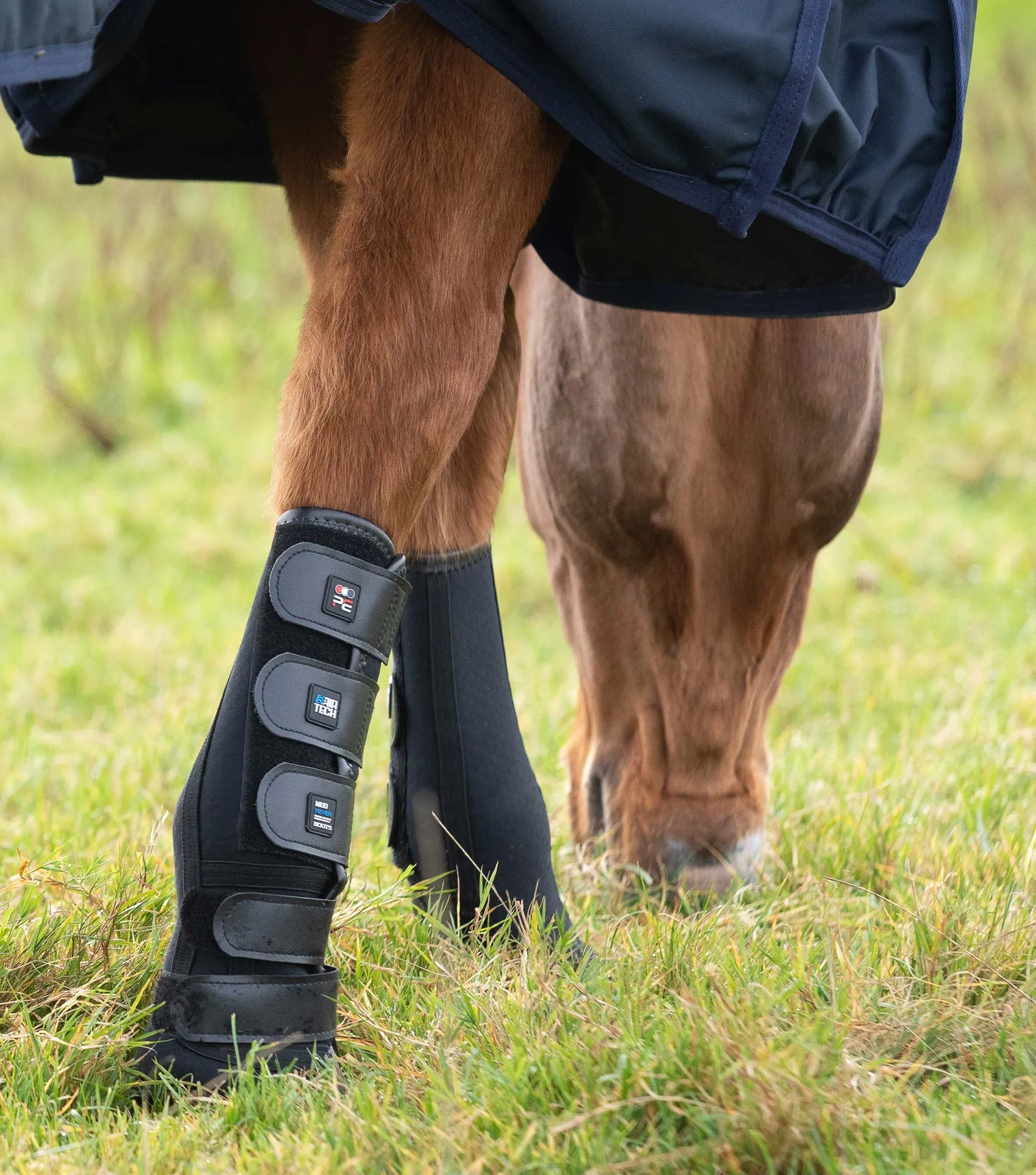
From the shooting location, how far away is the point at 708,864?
6.46ft

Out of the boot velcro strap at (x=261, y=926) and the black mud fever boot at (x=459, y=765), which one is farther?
the black mud fever boot at (x=459, y=765)

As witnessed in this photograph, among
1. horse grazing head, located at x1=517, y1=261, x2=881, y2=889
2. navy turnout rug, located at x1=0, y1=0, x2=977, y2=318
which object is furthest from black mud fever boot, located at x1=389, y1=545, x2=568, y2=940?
navy turnout rug, located at x1=0, y1=0, x2=977, y2=318

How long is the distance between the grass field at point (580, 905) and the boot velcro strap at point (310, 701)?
29 cm

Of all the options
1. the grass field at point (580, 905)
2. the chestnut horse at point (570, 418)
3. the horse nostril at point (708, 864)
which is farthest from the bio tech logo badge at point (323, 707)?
the horse nostril at point (708, 864)

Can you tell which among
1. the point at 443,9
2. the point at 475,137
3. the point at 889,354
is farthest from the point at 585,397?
the point at 889,354

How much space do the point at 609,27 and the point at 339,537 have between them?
53 centimetres

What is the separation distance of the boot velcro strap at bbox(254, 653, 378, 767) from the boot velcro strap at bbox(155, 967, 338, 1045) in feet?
0.75

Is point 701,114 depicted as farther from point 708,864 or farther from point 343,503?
point 708,864

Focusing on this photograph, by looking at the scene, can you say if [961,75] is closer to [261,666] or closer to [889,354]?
[261,666]

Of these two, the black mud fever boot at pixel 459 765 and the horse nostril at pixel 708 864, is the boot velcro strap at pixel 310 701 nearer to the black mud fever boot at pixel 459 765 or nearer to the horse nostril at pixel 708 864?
the black mud fever boot at pixel 459 765

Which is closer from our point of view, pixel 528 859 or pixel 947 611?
pixel 528 859

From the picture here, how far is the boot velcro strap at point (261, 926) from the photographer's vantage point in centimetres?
134

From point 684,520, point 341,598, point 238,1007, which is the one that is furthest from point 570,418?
point 238,1007

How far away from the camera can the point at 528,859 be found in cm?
173
